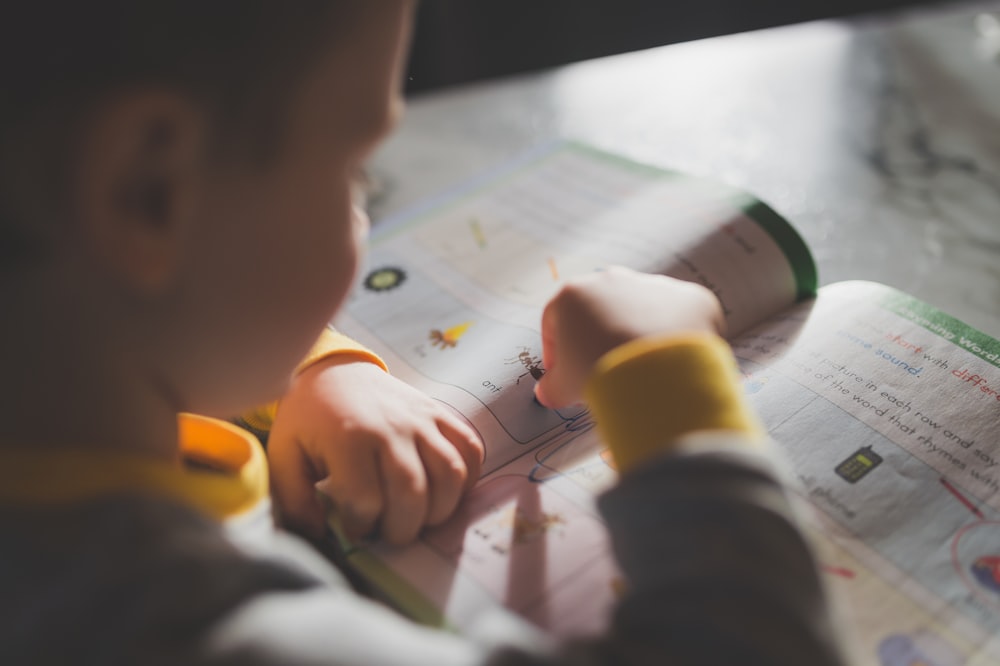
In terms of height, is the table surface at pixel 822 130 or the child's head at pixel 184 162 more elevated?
the child's head at pixel 184 162

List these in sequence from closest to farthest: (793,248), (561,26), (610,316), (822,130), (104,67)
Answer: (104,67)
(610,316)
(793,248)
(822,130)
(561,26)

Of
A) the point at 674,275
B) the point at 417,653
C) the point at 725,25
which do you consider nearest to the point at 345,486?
the point at 417,653

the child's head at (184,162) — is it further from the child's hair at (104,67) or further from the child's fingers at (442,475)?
the child's fingers at (442,475)

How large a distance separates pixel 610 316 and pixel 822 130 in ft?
1.77

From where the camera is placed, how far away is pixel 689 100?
931 mm

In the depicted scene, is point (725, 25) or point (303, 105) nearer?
point (303, 105)

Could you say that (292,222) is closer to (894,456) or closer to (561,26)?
(894,456)

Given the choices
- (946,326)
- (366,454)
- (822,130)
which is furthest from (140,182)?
(822,130)

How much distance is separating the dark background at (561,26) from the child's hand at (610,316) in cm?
103

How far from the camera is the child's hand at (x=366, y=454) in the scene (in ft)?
1.41

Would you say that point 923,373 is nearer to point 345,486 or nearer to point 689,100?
point 345,486

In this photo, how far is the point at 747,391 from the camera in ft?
1.62


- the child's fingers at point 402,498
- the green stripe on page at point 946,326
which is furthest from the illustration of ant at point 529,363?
the green stripe on page at point 946,326

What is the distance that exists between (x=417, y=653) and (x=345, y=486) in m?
0.15
